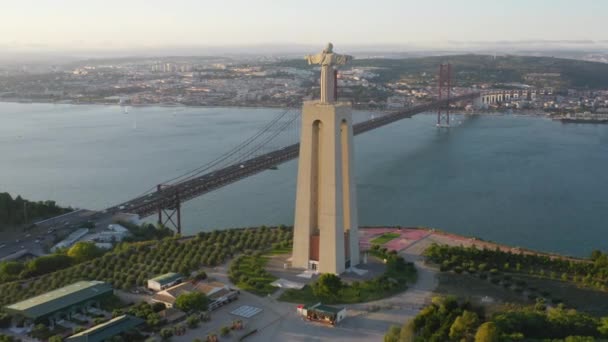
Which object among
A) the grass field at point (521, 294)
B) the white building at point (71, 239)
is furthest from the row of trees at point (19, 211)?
the grass field at point (521, 294)

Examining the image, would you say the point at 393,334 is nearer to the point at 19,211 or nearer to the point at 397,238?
the point at 397,238

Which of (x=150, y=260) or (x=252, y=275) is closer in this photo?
(x=252, y=275)

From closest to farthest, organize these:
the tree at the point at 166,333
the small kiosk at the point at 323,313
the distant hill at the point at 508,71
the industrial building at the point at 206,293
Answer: the tree at the point at 166,333 → the small kiosk at the point at 323,313 → the industrial building at the point at 206,293 → the distant hill at the point at 508,71

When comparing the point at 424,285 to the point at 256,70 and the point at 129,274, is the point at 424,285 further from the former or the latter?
the point at 256,70

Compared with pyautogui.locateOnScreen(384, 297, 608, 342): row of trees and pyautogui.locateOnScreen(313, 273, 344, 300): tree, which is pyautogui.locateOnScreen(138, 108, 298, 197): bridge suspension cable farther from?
pyautogui.locateOnScreen(384, 297, 608, 342): row of trees

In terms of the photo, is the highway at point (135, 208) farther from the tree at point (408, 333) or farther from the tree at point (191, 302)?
the tree at point (408, 333)

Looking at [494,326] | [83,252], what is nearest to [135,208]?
[83,252]

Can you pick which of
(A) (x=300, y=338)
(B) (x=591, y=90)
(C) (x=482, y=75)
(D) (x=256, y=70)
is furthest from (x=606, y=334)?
(D) (x=256, y=70)
